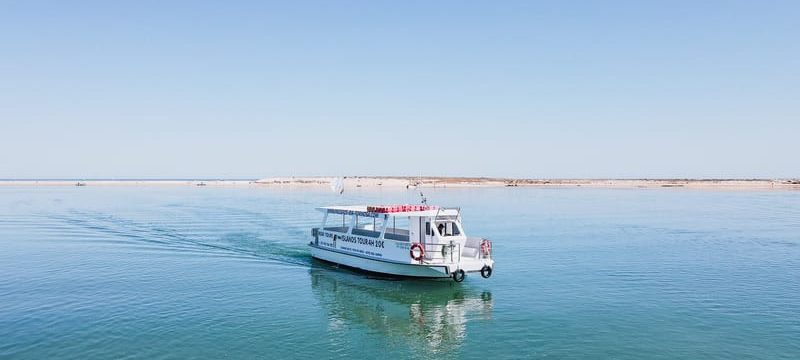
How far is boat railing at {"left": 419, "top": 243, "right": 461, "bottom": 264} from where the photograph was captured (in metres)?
30.5

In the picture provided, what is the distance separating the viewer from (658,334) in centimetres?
2141

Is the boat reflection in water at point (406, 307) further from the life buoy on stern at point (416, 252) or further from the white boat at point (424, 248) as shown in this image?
the life buoy on stern at point (416, 252)

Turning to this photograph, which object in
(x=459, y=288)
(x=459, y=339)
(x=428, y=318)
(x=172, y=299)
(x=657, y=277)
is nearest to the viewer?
(x=459, y=339)

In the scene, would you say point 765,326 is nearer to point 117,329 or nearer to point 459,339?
point 459,339

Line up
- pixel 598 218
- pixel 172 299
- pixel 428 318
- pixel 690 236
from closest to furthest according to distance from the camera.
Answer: pixel 428 318
pixel 172 299
pixel 690 236
pixel 598 218

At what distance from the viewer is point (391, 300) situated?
27.4 meters

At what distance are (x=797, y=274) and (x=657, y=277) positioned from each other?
29.9 feet

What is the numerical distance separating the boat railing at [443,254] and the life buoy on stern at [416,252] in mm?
314

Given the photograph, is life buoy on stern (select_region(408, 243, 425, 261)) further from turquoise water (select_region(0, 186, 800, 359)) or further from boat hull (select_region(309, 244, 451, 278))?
turquoise water (select_region(0, 186, 800, 359))

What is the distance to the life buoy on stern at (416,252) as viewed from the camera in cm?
3019

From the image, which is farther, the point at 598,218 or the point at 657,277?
the point at 598,218

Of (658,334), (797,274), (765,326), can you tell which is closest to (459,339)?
(658,334)

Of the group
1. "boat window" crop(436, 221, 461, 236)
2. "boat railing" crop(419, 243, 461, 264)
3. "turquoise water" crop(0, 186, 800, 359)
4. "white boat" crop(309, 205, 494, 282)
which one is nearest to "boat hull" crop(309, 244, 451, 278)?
"white boat" crop(309, 205, 494, 282)

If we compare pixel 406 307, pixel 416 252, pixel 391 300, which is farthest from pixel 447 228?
pixel 406 307
